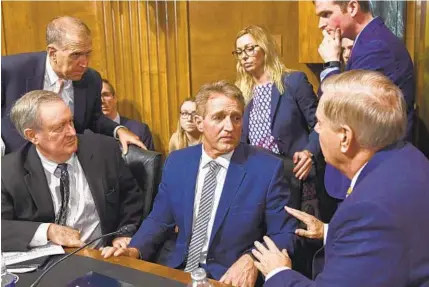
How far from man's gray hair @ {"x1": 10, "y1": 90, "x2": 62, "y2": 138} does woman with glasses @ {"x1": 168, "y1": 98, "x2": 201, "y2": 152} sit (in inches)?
47.8

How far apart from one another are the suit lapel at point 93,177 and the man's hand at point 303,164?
0.82 metres

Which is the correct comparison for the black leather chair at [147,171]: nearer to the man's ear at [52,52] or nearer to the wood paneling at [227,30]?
the man's ear at [52,52]

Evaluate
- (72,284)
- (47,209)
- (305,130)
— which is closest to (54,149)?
(47,209)

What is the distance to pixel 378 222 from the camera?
44.2 inches

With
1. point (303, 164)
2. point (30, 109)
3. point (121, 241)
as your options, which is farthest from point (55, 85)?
point (303, 164)

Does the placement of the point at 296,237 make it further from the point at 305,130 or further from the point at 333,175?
the point at 305,130

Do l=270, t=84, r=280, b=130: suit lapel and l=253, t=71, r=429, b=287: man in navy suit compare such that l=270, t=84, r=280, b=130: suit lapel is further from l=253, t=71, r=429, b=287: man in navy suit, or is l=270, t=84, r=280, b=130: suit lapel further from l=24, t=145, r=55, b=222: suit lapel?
l=253, t=71, r=429, b=287: man in navy suit

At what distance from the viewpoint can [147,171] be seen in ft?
7.63

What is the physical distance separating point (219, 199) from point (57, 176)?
2.20 ft

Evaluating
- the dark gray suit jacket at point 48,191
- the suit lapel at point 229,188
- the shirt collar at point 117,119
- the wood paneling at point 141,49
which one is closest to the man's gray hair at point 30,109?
the dark gray suit jacket at point 48,191

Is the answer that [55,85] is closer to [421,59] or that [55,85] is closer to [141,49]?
[141,49]

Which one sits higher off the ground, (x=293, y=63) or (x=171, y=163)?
(x=293, y=63)

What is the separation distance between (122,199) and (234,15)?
1771 millimetres

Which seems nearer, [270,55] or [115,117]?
[270,55]
